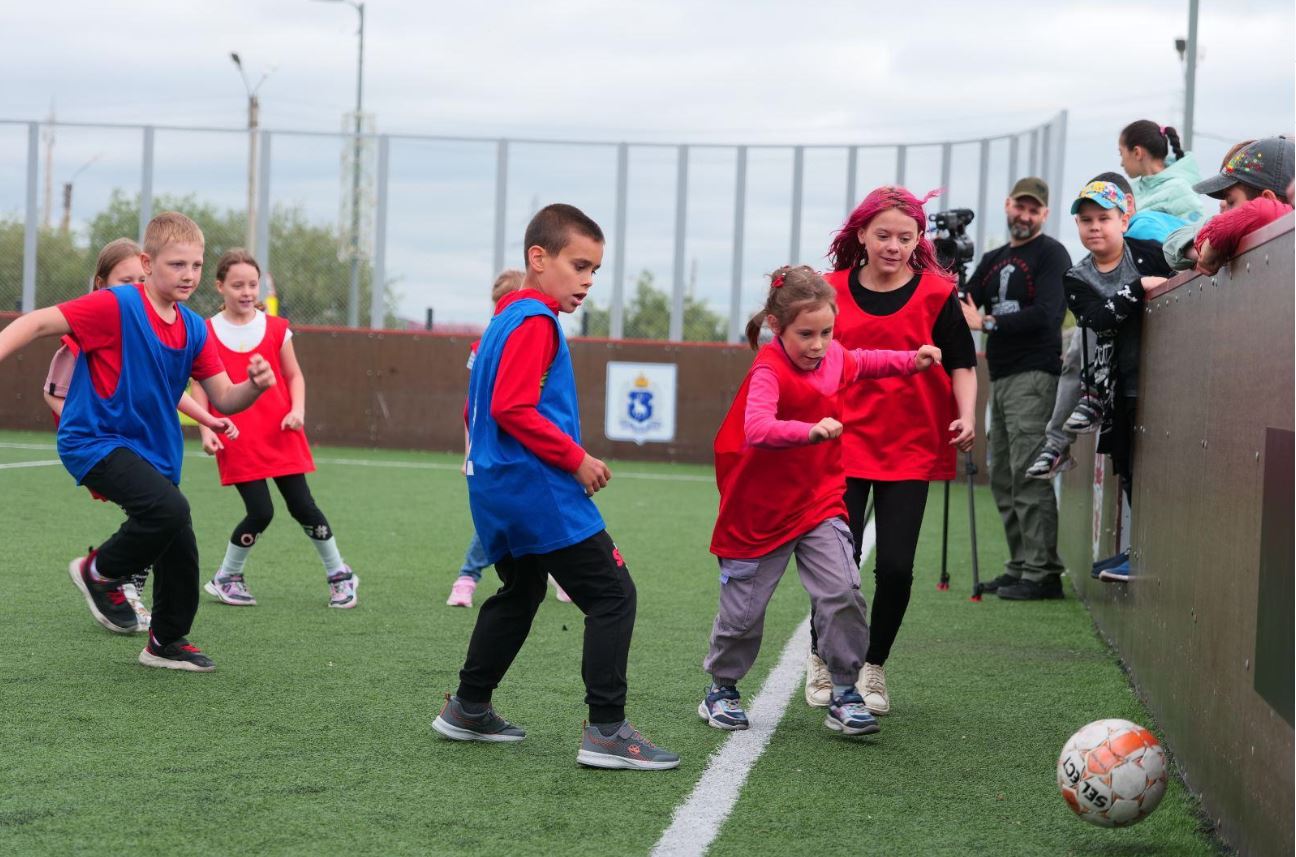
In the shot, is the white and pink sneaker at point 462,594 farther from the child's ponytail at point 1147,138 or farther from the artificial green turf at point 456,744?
the child's ponytail at point 1147,138

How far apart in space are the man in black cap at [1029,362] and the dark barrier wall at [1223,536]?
256 cm

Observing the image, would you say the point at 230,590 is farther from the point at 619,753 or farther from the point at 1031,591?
the point at 1031,591

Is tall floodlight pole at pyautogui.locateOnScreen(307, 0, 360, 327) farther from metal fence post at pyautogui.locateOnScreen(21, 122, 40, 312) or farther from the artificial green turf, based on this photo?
the artificial green turf

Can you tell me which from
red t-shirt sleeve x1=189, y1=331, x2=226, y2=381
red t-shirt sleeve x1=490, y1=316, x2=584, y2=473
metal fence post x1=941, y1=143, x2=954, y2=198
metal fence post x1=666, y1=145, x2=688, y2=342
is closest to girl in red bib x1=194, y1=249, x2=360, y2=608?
red t-shirt sleeve x1=189, y1=331, x2=226, y2=381

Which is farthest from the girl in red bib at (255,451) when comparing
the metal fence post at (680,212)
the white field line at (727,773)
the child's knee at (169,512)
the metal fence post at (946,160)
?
the metal fence post at (946,160)

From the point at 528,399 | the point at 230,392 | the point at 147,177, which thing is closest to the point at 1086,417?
the point at 528,399

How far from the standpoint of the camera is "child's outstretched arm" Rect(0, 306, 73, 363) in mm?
4898

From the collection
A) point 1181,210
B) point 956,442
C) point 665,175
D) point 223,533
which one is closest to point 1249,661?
point 956,442

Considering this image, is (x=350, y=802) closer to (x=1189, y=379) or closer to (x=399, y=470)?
(x=1189, y=379)

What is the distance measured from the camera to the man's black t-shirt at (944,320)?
5.45 metres

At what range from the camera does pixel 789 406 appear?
4953mm

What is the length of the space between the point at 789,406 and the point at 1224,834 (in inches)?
73.5

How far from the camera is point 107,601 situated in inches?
253

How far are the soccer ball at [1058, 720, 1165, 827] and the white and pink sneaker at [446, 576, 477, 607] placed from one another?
4220mm
